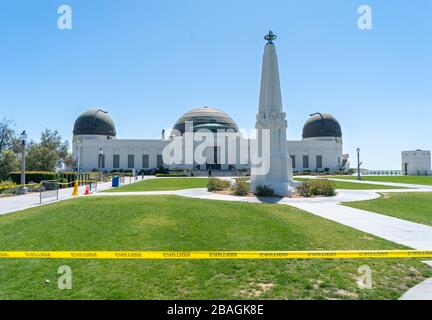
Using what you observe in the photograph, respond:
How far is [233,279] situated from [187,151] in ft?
220

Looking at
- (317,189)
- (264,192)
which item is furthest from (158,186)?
(317,189)

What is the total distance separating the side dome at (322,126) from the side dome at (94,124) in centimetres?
6255

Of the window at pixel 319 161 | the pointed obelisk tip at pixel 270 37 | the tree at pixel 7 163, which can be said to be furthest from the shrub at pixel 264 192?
the window at pixel 319 161

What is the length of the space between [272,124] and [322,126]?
7164cm

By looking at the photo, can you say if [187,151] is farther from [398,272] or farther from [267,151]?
[398,272]

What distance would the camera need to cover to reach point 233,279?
15.4ft

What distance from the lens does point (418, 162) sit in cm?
6938

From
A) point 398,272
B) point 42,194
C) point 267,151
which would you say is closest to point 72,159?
point 42,194

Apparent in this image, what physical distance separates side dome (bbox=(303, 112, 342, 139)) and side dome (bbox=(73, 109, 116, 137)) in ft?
205

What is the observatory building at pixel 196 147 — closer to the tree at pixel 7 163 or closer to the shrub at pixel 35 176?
the tree at pixel 7 163

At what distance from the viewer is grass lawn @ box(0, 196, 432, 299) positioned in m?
4.26

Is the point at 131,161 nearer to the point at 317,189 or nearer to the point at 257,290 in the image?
the point at 317,189

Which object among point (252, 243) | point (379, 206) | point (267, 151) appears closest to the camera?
point (252, 243)

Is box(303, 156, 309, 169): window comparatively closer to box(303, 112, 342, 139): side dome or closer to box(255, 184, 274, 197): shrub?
box(303, 112, 342, 139): side dome
